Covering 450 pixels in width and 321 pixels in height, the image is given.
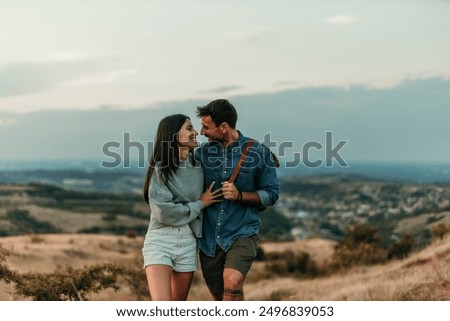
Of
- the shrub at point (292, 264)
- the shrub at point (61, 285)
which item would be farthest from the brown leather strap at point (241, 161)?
the shrub at point (292, 264)

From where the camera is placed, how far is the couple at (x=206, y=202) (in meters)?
6.34

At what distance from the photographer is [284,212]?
64500mm

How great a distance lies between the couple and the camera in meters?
6.34

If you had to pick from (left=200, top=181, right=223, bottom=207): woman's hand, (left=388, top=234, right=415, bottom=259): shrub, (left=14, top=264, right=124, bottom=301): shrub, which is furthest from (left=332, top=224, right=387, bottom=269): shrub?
(left=200, top=181, right=223, bottom=207): woman's hand

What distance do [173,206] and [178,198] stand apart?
0.19m

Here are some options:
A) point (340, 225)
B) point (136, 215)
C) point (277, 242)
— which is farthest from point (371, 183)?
point (136, 215)

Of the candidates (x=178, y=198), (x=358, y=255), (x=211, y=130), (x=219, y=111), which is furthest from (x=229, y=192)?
(x=358, y=255)

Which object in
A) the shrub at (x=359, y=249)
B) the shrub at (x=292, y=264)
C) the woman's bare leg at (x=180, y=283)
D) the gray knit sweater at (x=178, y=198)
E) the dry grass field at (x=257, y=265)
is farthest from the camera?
the shrub at (x=292, y=264)

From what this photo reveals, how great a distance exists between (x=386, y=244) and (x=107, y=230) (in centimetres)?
1671

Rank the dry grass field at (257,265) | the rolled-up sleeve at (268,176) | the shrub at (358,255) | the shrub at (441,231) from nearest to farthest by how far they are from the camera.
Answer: the rolled-up sleeve at (268,176), the dry grass field at (257,265), the shrub at (441,231), the shrub at (358,255)

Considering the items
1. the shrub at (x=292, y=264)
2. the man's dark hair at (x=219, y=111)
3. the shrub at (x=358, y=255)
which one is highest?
the man's dark hair at (x=219, y=111)

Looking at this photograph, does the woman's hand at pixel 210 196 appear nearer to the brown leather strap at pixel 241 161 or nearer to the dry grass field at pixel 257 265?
the brown leather strap at pixel 241 161
